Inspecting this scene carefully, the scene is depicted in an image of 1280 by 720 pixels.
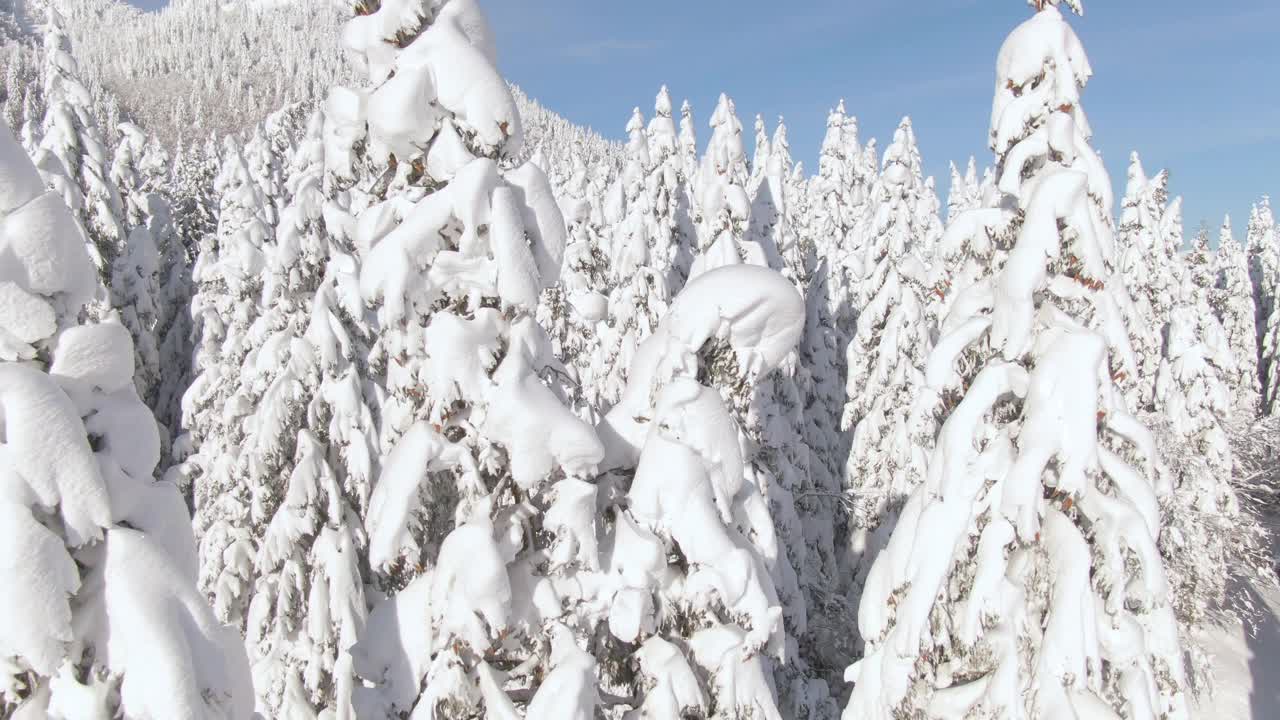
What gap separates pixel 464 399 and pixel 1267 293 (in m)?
73.1

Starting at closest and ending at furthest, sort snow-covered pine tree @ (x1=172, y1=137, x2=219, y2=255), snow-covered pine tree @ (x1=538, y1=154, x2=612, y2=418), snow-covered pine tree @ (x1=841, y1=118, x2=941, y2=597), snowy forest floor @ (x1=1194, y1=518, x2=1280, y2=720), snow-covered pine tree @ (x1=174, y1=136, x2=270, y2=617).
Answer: snow-covered pine tree @ (x1=174, y1=136, x2=270, y2=617), snow-covered pine tree @ (x1=841, y1=118, x2=941, y2=597), snow-covered pine tree @ (x1=538, y1=154, x2=612, y2=418), snowy forest floor @ (x1=1194, y1=518, x2=1280, y2=720), snow-covered pine tree @ (x1=172, y1=137, x2=219, y2=255)

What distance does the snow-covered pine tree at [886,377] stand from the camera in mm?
20375

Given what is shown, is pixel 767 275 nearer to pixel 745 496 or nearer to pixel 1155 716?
pixel 745 496

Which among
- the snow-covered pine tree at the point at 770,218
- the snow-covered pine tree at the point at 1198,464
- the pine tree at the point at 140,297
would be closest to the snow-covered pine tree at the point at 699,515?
the snow-covered pine tree at the point at 770,218

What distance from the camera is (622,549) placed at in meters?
6.65

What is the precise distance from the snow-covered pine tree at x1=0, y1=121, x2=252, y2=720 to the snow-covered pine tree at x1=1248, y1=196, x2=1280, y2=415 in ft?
206

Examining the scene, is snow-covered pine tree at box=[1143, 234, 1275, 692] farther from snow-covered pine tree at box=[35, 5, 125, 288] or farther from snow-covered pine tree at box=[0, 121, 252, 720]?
snow-covered pine tree at box=[35, 5, 125, 288]

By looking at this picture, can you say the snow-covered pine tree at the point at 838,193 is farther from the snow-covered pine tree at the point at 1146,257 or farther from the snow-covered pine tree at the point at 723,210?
the snow-covered pine tree at the point at 723,210

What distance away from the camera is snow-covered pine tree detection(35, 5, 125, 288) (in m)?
22.9

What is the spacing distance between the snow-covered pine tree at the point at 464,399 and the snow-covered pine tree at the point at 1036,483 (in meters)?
3.22

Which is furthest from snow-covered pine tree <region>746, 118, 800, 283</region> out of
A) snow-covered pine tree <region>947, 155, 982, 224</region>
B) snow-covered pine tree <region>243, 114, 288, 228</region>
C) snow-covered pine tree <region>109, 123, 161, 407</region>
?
snow-covered pine tree <region>947, 155, 982, 224</region>

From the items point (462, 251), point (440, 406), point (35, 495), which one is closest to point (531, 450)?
point (440, 406)

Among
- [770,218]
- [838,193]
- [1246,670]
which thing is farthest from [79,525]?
[838,193]

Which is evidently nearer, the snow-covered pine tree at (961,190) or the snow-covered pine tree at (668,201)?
the snow-covered pine tree at (668,201)
